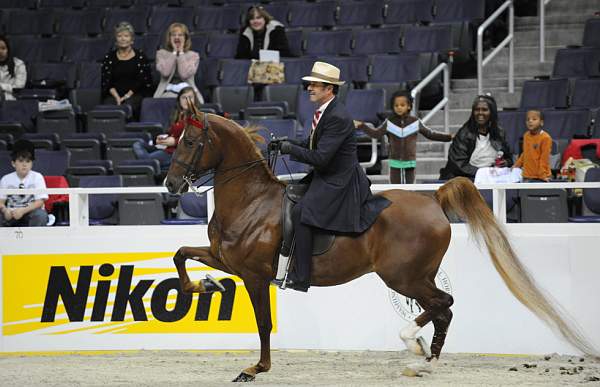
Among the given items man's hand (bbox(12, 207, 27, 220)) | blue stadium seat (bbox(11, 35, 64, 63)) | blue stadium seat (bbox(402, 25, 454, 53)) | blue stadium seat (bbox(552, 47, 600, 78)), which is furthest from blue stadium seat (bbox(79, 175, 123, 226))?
blue stadium seat (bbox(552, 47, 600, 78))

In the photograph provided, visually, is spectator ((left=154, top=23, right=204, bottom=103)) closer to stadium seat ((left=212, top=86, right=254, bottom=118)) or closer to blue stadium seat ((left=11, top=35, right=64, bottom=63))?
stadium seat ((left=212, top=86, right=254, bottom=118))

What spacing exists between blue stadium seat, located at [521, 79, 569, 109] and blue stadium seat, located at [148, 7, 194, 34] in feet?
20.4

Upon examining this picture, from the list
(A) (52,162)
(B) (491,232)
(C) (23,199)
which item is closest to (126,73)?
(A) (52,162)

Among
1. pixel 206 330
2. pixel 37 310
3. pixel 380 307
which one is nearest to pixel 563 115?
pixel 380 307

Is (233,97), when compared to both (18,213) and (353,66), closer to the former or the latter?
(353,66)

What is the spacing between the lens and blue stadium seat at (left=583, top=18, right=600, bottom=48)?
1460 centimetres

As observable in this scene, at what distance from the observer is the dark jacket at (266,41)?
1523cm

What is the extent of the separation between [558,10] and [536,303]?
9484 millimetres

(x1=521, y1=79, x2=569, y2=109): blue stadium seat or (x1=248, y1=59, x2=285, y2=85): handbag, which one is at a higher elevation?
(x1=248, y1=59, x2=285, y2=85): handbag

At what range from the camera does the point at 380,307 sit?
9805 millimetres

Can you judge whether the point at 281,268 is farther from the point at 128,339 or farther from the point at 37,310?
the point at 37,310

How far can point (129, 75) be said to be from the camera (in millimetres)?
14820

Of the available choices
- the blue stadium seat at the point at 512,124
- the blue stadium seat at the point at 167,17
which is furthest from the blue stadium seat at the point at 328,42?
the blue stadium seat at the point at 512,124

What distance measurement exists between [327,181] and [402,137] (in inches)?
133
